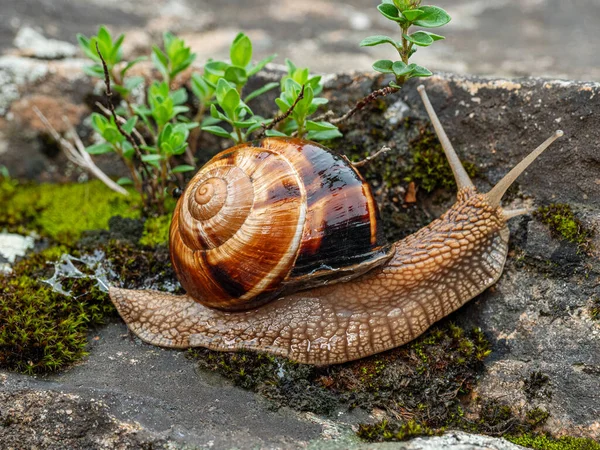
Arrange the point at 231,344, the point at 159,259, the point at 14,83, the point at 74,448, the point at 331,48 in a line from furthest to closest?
the point at 331,48
the point at 14,83
the point at 159,259
the point at 231,344
the point at 74,448

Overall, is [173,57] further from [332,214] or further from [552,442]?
[552,442]

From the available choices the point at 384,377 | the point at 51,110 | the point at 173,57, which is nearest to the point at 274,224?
the point at 384,377

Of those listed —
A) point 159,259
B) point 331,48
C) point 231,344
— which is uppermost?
point 331,48

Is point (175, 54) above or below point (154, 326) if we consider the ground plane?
above

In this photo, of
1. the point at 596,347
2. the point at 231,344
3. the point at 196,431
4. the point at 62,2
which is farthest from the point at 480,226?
the point at 62,2

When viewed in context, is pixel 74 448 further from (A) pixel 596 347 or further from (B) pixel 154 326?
(A) pixel 596 347

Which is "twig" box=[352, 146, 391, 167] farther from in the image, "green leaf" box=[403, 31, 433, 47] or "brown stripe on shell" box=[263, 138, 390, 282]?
"green leaf" box=[403, 31, 433, 47]

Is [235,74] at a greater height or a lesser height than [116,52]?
lesser
